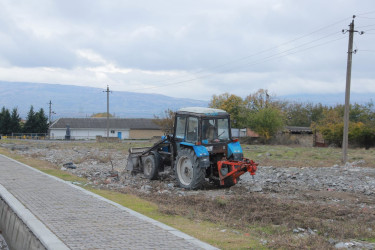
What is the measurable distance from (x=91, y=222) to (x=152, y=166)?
8430mm

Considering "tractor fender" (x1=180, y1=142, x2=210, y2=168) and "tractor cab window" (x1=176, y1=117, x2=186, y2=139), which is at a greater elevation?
"tractor cab window" (x1=176, y1=117, x2=186, y2=139)

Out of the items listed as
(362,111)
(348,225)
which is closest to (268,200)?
(348,225)

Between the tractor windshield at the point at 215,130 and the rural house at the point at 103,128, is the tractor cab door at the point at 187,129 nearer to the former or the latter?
the tractor windshield at the point at 215,130

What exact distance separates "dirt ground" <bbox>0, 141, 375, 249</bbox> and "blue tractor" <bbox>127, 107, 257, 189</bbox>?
49 cm

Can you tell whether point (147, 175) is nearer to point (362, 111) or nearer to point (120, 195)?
point (120, 195)

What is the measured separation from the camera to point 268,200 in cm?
1175

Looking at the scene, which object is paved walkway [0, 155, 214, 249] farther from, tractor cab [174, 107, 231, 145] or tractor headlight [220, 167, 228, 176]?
tractor headlight [220, 167, 228, 176]

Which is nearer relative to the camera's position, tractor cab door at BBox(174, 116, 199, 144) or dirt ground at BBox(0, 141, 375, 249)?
dirt ground at BBox(0, 141, 375, 249)

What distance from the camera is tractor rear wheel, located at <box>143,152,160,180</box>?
16.4 meters

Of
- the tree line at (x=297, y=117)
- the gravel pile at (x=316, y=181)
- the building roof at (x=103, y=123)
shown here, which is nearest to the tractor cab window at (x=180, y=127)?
the gravel pile at (x=316, y=181)

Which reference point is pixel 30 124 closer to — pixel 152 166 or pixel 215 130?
pixel 152 166

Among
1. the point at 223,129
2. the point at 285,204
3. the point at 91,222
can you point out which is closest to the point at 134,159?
the point at 223,129

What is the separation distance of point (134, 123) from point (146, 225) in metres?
90.3

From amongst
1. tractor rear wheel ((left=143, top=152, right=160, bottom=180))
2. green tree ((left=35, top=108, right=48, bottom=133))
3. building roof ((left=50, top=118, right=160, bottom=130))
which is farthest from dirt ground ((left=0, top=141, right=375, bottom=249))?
building roof ((left=50, top=118, right=160, bottom=130))
